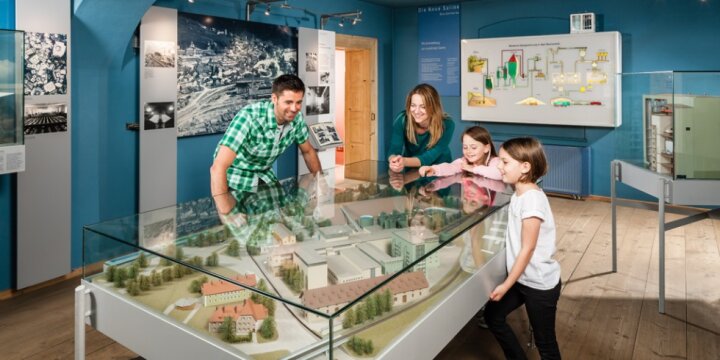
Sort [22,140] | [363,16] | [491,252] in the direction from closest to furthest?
[491,252] → [22,140] → [363,16]

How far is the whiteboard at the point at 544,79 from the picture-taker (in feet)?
24.4

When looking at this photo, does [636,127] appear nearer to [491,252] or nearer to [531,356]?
[531,356]

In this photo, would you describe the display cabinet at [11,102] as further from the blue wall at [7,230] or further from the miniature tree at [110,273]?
the miniature tree at [110,273]

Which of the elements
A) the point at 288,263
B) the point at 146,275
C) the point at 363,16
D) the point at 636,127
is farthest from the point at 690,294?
the point at 363,16

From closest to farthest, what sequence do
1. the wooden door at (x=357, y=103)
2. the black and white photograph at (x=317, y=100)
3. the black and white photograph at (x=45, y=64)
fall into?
the black and white photograph at (x=45, y=64)
the black and white photograph at (x=317, y=100)
the wooden door at (x=357, y=103)

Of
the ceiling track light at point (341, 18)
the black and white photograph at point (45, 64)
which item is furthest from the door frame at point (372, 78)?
the black and white photograph at point (45, 64)

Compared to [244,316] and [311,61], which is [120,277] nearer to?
[244,316]

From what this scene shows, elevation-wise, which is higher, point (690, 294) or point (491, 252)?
point (491, 252)

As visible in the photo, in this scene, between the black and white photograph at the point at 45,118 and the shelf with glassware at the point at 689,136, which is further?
the black and white photograph at the point at 45,118

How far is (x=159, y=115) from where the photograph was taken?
5.15 metres

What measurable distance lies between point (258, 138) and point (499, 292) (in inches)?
Answer: 65.1

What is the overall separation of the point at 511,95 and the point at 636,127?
165 inches

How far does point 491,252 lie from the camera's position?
8.18ft

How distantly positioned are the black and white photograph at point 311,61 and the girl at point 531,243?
196 inches
